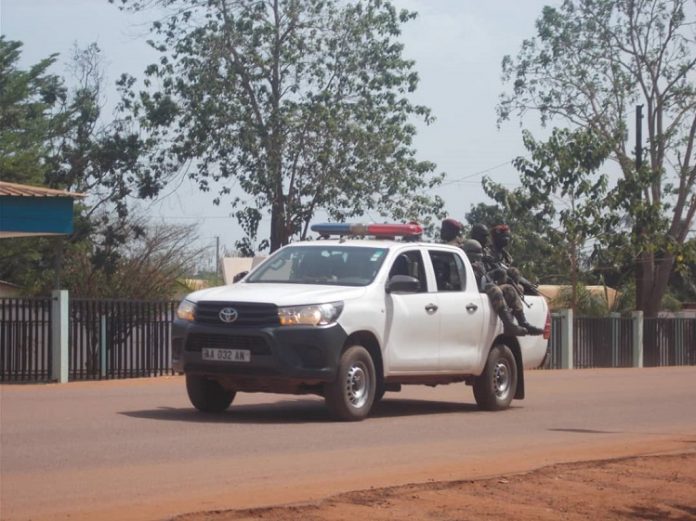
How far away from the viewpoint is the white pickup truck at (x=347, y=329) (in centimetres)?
1221

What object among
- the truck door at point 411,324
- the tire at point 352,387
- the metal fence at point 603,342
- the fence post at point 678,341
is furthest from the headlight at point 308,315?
the fence post at point 678,341

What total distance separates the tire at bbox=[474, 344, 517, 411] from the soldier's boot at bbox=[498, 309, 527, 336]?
26 cm

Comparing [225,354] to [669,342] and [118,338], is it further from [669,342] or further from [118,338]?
[669,342]

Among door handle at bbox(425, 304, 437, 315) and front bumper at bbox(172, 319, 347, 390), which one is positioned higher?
door handle at bbox(425, 304, 437, 315)

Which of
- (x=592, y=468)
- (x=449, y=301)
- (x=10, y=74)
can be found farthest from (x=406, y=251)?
(x=10, y=74)

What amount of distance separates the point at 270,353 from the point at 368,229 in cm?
271

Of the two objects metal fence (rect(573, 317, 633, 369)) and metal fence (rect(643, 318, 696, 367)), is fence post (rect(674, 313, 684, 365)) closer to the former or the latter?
metal fence (rect(643, 318, 696, 367))

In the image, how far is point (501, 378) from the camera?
15133 millimetres

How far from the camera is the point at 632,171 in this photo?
4106cm

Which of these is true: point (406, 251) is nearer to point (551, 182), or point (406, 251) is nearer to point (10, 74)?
point (551, 182)

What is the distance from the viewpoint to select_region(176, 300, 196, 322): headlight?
41.5 ft

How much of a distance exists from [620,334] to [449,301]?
2382cm

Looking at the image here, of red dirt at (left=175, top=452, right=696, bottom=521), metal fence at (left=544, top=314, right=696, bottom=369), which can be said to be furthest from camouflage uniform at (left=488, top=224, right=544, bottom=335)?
metal fence at (left=544, top=314, right=696, bottom=369)

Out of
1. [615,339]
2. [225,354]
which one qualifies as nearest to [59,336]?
[225,354]
